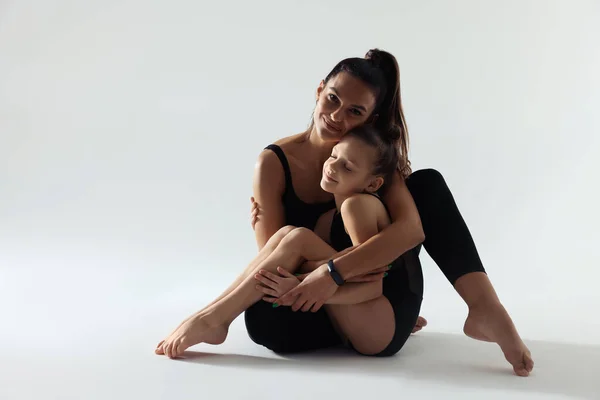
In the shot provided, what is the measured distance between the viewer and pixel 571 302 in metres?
3.87

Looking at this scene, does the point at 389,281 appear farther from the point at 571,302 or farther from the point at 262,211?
the point at 571,302

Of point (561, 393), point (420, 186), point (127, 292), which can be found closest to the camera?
point (561, 393)

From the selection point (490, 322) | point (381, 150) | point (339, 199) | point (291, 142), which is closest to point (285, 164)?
point (291, 142)

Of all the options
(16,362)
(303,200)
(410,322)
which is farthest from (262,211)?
(16,362)

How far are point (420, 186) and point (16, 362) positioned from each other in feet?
5.04

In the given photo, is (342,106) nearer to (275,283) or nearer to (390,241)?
(390,241)

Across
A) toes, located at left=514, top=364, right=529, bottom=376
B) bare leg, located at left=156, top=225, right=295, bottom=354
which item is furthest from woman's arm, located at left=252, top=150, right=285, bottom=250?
toes, located at left=514, top=364, right=529, bottom=376

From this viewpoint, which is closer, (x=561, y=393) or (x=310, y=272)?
(x=561, y=393)

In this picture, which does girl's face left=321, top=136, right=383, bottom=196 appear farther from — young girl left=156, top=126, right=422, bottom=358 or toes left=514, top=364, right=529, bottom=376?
toes left=514, top=364, right=529, bottom=376

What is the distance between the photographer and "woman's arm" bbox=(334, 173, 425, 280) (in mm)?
2947

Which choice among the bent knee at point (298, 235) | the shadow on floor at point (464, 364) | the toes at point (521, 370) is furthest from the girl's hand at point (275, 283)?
the toes at point (521, 370)

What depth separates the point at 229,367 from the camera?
2943 mm

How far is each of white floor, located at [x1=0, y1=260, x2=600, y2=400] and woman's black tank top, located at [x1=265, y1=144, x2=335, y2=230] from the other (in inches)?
19.3

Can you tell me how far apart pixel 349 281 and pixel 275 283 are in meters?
0.25
